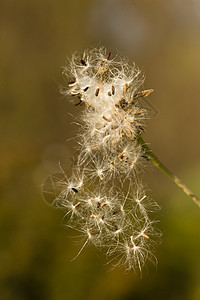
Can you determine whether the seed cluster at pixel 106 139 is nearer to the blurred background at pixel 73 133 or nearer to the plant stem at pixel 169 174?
the plant stem at pixel 169 174

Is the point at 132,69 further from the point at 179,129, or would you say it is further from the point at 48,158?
the point at 179,129

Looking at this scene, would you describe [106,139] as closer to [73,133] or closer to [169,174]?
[169,174]

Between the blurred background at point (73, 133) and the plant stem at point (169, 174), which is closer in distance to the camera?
the plant stem at point (169, 174)

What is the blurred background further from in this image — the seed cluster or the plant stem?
the plant stem

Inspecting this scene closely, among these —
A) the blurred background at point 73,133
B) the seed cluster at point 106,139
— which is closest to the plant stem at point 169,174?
the seed cluster at point 106,139

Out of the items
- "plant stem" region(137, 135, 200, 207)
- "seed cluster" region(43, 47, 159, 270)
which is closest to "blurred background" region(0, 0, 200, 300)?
"seed cluster" region(43, 47, 159, 270)

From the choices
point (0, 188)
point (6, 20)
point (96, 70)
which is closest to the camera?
point (96, 70)

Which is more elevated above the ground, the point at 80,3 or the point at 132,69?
the point at 80,3

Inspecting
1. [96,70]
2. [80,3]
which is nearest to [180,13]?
[80,3]
